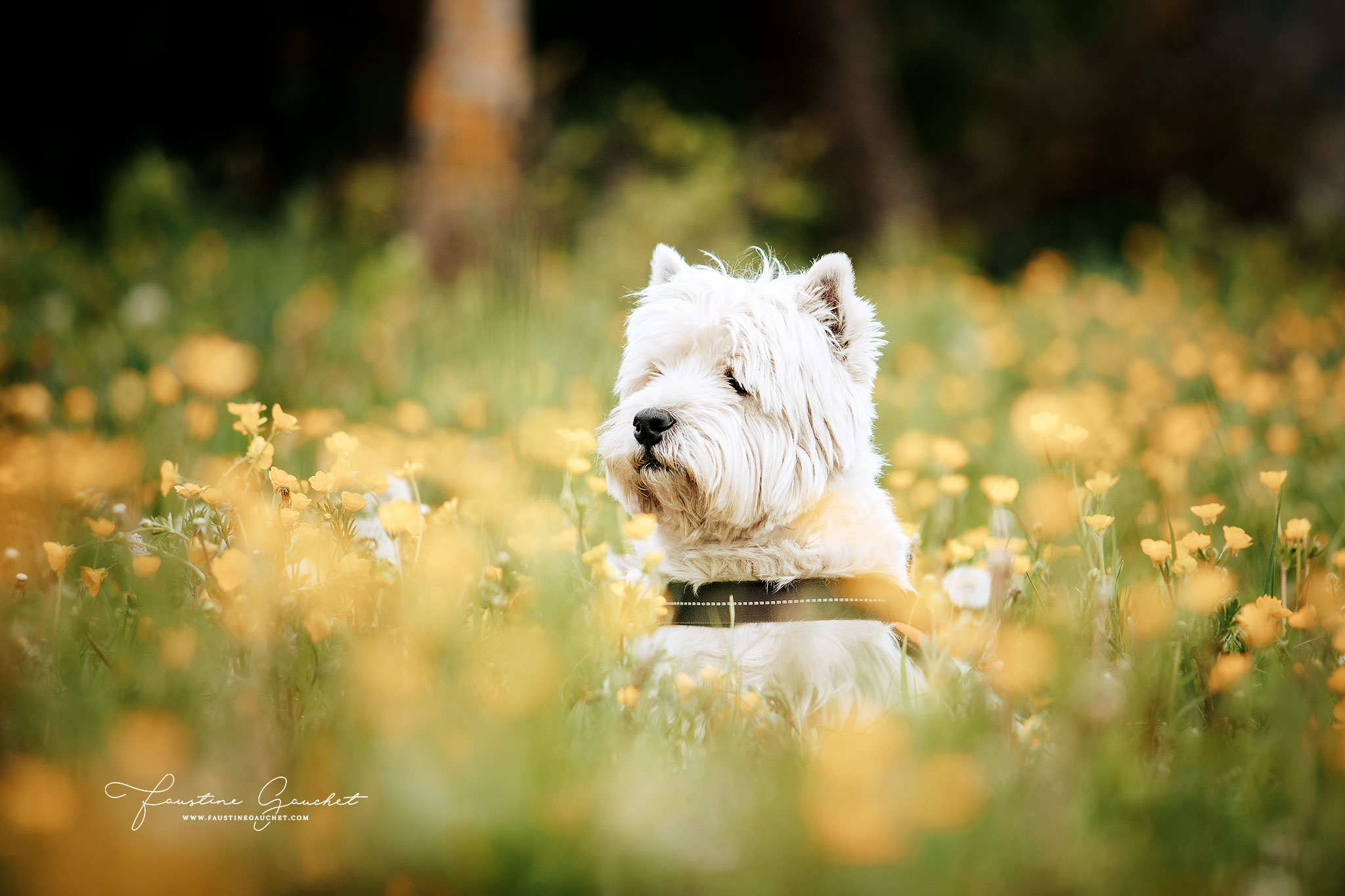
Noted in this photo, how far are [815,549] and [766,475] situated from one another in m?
0.23

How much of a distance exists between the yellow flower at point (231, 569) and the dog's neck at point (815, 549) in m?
1.04

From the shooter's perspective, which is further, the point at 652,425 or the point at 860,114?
the point at 860,114

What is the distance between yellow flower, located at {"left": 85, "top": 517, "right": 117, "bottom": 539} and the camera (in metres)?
2.13

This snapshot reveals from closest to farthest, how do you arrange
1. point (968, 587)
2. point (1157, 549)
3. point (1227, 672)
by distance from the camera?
point (1227, 672) → point (1157, 549) → point (968, 587)

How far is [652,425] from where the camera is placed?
86.5 inches

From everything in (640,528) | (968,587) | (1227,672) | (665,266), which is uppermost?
(665,266)

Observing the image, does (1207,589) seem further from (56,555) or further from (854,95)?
(854,95)

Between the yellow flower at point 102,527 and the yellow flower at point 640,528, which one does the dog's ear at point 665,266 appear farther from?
the yellow flower at point 102,527

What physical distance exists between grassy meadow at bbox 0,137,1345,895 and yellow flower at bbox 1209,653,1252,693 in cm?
2

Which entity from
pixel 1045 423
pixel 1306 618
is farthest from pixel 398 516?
pixel 1306 618

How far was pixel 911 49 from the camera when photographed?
13.4m

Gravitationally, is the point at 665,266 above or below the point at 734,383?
above

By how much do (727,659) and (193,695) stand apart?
105 centimetres

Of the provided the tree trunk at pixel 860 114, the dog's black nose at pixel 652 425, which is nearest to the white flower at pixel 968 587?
the dog's black nose at pixel 652 425
